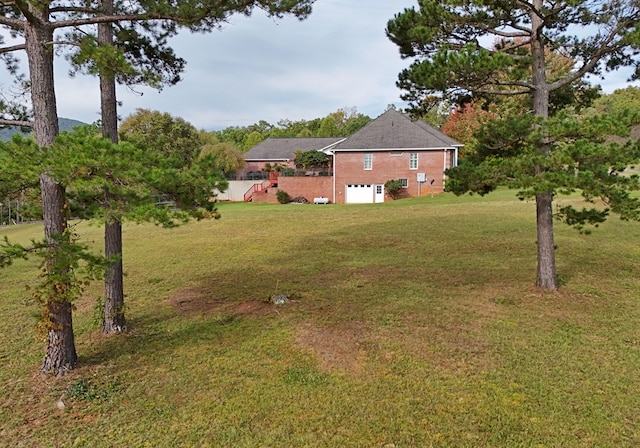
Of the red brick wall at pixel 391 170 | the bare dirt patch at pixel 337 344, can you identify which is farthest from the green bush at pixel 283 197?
the bare dirt patch at pixel 337 344

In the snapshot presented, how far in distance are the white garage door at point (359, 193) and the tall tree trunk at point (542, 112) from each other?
23.1m

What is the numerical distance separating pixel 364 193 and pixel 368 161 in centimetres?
223

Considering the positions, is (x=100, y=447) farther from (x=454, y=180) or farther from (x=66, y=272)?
(x=454, y=180)

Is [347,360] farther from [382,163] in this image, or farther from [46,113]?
[382,163]

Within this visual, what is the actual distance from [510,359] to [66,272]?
4.94 meters

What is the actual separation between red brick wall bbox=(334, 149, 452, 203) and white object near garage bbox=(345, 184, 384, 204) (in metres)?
0.28

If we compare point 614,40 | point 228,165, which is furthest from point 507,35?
point 228,165

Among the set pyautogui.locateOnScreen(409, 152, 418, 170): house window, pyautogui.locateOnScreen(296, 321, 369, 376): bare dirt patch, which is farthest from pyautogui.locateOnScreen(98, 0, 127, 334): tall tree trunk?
pyautogui.locateOnScreen(409, 152, 418, 170): house window

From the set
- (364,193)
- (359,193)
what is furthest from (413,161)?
(359,193)

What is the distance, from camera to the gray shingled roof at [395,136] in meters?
29.7

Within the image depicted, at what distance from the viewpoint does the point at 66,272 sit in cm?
422

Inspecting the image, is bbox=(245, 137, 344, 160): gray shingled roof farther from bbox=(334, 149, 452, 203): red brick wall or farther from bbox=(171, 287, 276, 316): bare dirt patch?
bbox=(171, 287, 276, 316): bare dirt patch

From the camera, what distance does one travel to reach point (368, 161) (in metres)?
30.8

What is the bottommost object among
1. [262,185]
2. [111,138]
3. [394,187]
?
[394,187]
